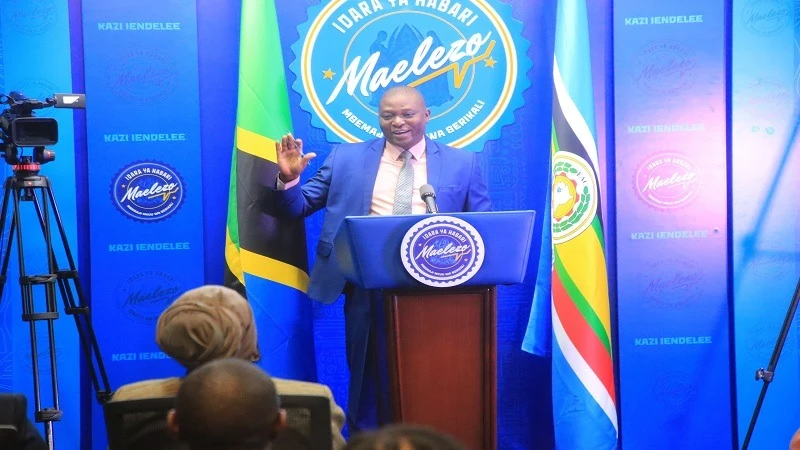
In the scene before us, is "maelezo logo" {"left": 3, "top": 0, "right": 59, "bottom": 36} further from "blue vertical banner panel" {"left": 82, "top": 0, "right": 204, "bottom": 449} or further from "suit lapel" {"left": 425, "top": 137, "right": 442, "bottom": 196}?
"suit lapel" {"left": 425, "top": 137, "right": 442, "bottom": 196}

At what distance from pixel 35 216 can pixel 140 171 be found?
0.51 m

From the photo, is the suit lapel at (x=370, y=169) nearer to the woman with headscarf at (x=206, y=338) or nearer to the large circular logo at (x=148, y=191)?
the large circular logo at (x=148, y=191)

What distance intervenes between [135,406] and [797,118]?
3.89m

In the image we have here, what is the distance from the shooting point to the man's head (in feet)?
15.1

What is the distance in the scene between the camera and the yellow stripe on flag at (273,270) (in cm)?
482

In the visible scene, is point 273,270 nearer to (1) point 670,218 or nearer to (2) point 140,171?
(2) point 140,171

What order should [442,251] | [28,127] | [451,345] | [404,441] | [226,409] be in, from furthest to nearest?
[28,127] < [451,345] < [442,251] < [226,409] < [404,441]

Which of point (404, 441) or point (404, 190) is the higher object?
point (404, 190)

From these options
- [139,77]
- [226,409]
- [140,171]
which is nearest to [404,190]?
[140,171]

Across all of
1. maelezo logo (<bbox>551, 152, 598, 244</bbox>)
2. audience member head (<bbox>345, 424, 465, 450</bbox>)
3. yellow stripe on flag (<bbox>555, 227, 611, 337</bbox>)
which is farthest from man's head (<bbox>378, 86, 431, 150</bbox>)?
audience member head (<bbox>345, 424, 465, 450</bbox>)

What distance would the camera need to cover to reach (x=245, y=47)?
486cm

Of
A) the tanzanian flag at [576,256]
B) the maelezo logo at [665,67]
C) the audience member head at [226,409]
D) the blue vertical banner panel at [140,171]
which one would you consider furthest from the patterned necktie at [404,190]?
the audience member head at [226,409]

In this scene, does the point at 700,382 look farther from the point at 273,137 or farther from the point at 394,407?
the point at 273,137

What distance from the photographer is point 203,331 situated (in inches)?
93.7
